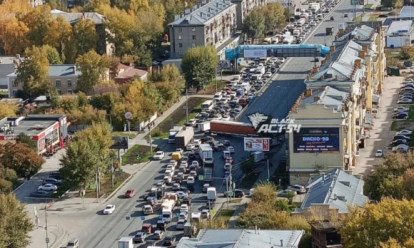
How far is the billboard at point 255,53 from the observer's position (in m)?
68.2

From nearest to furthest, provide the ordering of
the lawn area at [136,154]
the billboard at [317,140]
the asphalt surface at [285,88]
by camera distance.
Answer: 1. the billboard at [317,140]
2. the lawn area at [136,154]
3. the asphalt surface at [285,88]

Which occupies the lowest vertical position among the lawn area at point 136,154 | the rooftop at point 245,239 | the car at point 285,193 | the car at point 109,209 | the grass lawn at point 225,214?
the grass lawn at point 225,214

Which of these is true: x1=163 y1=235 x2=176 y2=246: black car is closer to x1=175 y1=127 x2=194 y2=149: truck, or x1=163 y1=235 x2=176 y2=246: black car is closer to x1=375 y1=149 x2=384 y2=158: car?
x1=175 y1=127 x2=194 y2=149: truck

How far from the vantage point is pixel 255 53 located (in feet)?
225

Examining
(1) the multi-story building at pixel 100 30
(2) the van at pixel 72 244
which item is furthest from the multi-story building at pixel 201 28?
(2) the van at pixel 72 244

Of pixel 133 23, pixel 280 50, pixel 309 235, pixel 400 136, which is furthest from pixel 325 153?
pixel 133 23

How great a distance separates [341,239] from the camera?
28.6 m

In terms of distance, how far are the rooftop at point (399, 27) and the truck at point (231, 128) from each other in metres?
29.6

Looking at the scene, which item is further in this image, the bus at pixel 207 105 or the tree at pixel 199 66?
the tree at pixel 199 66

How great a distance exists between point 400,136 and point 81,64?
71.8 feet

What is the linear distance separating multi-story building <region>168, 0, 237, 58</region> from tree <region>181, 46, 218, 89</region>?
7.06 meters

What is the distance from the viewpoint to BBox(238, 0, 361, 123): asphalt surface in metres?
56.5

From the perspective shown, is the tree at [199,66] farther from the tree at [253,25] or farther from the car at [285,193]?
the car at [285,193]

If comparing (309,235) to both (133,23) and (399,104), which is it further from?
(133,23)
